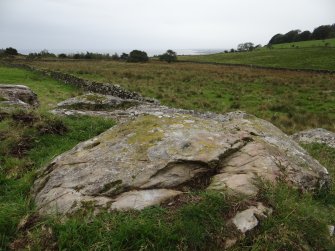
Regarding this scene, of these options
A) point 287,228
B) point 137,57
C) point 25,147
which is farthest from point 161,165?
point 137,57

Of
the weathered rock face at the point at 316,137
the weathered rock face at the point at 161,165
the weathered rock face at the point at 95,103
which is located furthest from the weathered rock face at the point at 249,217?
the weathered rock face at the point at 95,103

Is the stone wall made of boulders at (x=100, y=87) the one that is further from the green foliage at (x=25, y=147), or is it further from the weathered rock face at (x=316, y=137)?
the green foliage at (x=25, y=147)

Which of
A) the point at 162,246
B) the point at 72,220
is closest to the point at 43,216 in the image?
the point at 72,220

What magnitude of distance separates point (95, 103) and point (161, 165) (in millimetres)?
7492

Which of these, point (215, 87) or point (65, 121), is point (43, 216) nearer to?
point (65, 121)

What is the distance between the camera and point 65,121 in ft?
27.7

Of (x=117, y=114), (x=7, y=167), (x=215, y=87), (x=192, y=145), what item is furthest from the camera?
(x=215, y=87)

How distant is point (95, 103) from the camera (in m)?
11.9

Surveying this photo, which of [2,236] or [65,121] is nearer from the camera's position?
[2,236]

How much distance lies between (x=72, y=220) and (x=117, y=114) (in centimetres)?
679

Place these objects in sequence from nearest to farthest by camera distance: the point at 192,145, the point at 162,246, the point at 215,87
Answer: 1. the point at 162,246
2. the point at 192,145
3. the point at 215,87

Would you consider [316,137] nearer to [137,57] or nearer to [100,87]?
[100,87]

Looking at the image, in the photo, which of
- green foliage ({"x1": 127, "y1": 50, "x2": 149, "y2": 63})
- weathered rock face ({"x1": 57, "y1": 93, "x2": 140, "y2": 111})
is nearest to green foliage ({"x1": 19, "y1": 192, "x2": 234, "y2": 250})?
weathered rock face ({"x1": 57, "y1": 93, "x2": 140, "y2": 111})

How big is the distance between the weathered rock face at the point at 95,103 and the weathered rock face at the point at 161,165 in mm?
5679
